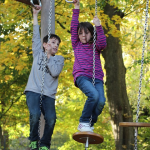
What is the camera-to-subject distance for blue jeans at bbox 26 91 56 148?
3605 mm

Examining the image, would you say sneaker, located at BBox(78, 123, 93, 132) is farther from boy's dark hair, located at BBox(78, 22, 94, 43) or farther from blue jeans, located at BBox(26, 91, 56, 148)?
boy's dark hair, located at BBox(78, 22, 94, 43)

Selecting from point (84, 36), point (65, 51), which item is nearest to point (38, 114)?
point (84, 36)

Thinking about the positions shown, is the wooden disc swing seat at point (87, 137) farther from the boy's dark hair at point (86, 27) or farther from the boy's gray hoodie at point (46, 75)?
the boy's dark hair at point (86, 27)

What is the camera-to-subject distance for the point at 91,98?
11.6ft

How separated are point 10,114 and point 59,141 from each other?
21996 millimetres

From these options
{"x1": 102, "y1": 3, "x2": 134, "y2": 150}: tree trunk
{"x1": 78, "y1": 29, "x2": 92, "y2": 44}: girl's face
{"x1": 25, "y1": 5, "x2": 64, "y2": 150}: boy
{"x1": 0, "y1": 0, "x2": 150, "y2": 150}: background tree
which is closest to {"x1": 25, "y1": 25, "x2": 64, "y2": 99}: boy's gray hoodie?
{"x1": 25, "y1": 5, "x2": 64, "y2": 150}: boy

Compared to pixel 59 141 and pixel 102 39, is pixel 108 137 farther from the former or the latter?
pixel 59 141

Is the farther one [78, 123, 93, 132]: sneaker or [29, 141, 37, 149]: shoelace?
[29, 141, 37, 149]: shoelace

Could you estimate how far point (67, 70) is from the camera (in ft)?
27.2

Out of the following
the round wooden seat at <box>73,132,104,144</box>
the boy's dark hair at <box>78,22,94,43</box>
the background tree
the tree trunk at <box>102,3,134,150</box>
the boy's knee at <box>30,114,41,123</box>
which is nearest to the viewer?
the round wooden seat at <box>73,132,104,144</box>

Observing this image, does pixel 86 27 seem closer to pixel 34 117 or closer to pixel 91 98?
pixel 91 98

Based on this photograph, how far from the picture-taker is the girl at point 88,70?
356cm

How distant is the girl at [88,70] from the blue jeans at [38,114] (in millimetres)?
380

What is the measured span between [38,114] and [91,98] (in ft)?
2.15
